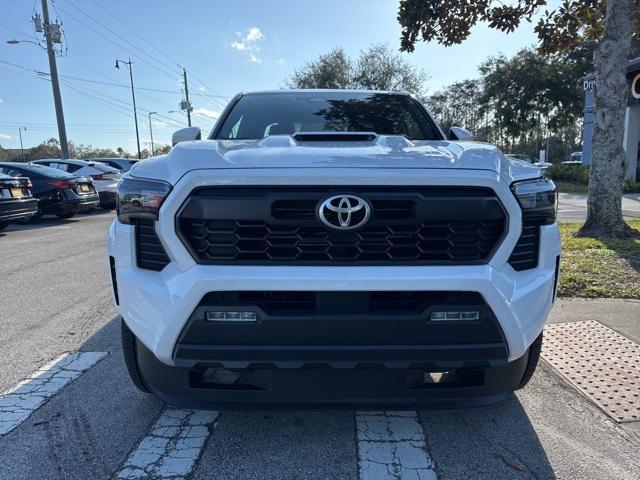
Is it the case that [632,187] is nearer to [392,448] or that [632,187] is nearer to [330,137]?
[330,137]

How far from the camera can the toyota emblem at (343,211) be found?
1843 millimetres

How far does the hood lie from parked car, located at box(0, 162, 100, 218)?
34.4 ft

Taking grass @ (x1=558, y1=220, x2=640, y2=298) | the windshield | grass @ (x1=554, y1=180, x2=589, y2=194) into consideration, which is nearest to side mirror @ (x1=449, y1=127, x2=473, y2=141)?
the windshield

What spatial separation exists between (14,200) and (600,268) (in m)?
10.3

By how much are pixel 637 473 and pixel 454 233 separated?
1379 millimetres

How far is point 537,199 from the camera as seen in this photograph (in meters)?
2.00

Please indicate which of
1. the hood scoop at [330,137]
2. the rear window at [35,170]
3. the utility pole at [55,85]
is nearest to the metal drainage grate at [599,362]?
the hood scoop at [330,137]

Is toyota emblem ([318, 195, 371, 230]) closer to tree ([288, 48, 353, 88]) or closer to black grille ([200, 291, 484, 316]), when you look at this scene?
black grille ([200, 291, 484, 316])

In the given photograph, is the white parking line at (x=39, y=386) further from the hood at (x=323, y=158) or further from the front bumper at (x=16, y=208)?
the front bumper at (x=16, y=208)

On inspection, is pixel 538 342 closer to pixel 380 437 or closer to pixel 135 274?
pixel 380 437

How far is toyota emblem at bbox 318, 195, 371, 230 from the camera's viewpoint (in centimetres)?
184

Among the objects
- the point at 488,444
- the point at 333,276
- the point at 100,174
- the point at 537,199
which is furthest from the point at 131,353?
the point at 100,174

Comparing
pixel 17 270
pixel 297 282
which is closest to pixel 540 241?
pixel 297 282

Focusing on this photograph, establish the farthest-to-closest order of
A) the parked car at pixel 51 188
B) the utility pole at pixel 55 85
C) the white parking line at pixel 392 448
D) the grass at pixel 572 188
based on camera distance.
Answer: the utility pole at pixel 55 85 < the grass at pixel 572 188 < the parked car at pixel 51 188 < the white parking line at pixel 392 448
